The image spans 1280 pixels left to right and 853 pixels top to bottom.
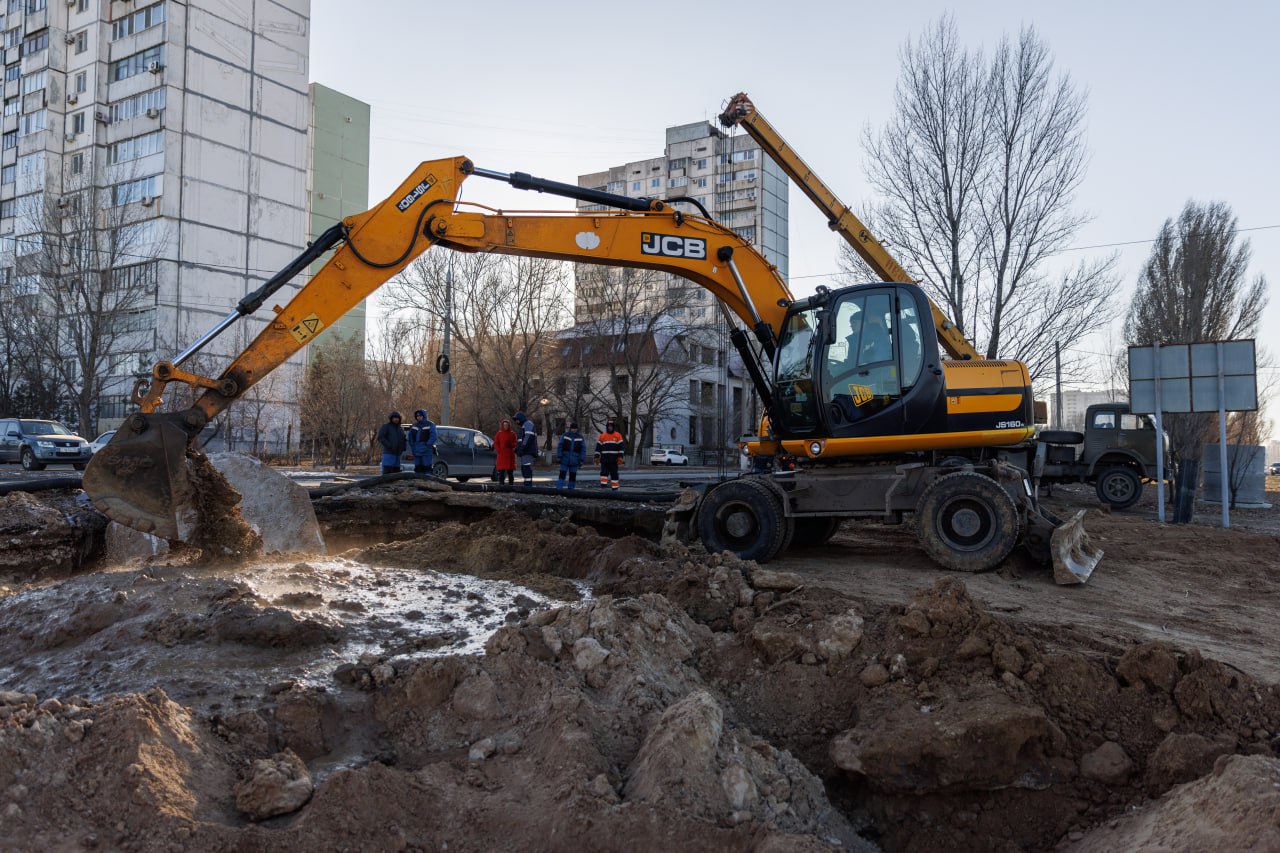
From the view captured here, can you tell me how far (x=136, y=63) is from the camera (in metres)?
43.6

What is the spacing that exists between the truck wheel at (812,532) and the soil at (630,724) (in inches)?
122

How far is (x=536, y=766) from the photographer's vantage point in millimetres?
3377

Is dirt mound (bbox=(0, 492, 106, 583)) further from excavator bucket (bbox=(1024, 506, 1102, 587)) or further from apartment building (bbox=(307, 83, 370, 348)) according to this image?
apartment building (bbox=(307, 83, 370, 348))

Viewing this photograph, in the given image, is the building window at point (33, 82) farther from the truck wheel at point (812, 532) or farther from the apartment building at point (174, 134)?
the truck wheel at point (812, 532)

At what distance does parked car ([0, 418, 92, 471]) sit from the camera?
22359mm

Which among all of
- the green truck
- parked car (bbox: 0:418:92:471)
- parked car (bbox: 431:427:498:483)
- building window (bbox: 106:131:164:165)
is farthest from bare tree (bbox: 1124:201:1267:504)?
building window (bbox: 106:131:164:165)

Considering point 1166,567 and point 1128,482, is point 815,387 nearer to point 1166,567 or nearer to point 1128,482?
point 1166,567

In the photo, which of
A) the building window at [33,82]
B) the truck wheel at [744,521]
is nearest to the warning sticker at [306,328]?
the truck wheel at [744,521]

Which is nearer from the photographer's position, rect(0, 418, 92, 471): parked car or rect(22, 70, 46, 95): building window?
rect(0, 418, 92, 471): parked car

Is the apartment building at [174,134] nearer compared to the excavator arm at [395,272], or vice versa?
the excavator arm at [395,272]

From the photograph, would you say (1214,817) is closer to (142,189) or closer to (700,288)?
(700,288)

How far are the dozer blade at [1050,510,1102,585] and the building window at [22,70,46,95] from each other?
5644cm

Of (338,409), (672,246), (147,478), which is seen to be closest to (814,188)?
(672,246)

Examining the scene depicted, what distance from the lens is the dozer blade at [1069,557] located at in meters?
7.25
